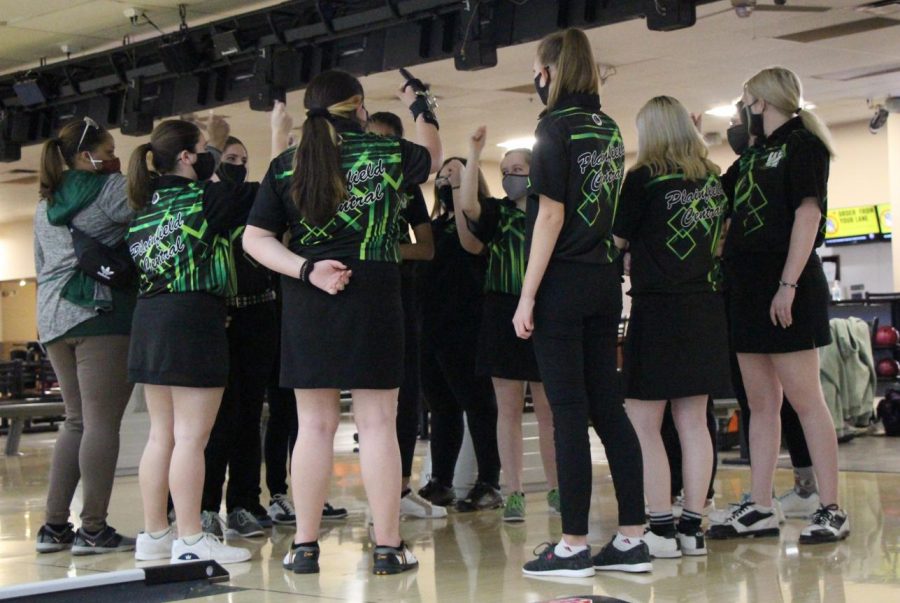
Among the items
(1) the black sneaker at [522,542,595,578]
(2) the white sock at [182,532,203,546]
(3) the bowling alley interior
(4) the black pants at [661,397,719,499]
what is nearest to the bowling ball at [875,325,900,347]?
(3) the bowling alley interior

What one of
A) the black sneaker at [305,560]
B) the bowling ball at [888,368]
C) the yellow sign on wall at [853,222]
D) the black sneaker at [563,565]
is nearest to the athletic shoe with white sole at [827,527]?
the black sneaker at [563,565]

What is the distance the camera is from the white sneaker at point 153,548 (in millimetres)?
3836

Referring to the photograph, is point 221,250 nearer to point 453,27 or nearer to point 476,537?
point 476,537

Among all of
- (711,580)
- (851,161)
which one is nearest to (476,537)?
(711,580)

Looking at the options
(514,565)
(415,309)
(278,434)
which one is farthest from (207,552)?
(415,309)

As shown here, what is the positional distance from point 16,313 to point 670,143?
20.2 meters

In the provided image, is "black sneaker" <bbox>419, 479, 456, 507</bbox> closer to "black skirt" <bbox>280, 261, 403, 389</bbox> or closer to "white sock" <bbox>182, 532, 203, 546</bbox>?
"white sock" <bbox>182, 532, 203, 546</bbox>

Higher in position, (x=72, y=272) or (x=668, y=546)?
(x=72, y=272)

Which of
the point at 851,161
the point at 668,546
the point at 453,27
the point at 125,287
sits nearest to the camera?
the point at 668,546

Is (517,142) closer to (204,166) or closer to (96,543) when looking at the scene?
(204,166)

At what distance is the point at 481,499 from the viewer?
16.1 ft

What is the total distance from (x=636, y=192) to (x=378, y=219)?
2.72 ft

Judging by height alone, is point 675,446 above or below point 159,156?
below

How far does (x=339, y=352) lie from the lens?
3.33 meters
